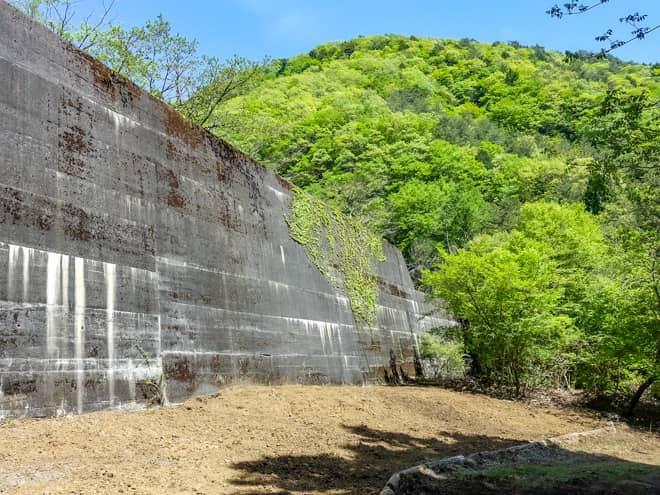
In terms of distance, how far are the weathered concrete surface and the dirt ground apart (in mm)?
638

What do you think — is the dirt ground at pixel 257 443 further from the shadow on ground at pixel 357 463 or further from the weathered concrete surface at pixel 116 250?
the weathered concrete surface at pixel 116 250

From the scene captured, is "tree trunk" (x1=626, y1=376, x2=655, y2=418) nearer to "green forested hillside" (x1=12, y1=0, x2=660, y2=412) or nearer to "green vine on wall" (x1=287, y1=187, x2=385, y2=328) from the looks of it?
"green forested hillside" (x1=12, y1=0, x2=660, y2=412)

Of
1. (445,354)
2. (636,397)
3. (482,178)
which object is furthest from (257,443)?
(482,178)

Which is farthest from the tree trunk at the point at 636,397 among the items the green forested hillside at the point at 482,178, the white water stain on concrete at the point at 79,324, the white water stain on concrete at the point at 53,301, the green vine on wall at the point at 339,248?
the white water stain on concrete at the point at 53,301

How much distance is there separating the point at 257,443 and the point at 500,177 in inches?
1591

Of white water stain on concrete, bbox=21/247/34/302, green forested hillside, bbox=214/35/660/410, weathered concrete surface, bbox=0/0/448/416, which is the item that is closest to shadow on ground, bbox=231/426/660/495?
weathered concrete surface, bbox=0/0/448/416

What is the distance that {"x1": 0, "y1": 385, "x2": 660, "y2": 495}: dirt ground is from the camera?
477cm

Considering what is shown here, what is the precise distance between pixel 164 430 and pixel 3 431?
1770mm

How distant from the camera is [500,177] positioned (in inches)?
1699

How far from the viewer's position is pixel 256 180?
1248 cm

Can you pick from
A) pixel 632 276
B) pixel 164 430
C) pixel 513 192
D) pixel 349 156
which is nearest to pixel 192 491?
pixel 164 430

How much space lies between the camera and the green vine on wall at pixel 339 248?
1423cm

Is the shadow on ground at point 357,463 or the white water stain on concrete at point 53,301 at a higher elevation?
the white water stain on concrete at point 53,301

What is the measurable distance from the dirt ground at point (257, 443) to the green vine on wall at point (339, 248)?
4.63 m
